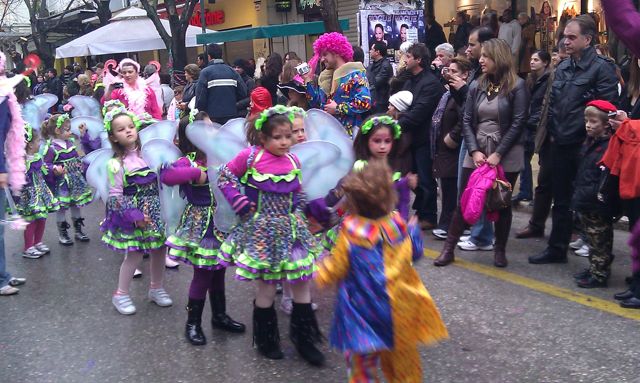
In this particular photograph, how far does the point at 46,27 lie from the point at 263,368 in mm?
33671

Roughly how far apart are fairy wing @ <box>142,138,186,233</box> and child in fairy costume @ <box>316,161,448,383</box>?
5.60ft

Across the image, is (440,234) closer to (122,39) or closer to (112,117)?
(112,117)

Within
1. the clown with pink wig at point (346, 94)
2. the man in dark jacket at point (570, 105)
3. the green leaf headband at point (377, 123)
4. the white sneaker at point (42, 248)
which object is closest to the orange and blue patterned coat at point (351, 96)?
the clown with pink wig at point (346, 94)

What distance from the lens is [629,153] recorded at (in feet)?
14.8

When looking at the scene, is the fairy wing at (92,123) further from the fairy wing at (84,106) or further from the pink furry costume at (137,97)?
the pink furry costume at (137,97)

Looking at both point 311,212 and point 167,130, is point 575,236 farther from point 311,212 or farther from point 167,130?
point 167,130

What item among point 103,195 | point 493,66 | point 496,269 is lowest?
point 496,269

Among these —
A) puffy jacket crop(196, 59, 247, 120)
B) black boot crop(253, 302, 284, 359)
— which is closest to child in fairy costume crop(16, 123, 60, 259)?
puffy jacket crop(196, 59, 247, 120)

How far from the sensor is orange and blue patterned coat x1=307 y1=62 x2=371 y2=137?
6531 millimetres

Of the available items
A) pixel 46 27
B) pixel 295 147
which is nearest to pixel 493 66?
pixel 295 147

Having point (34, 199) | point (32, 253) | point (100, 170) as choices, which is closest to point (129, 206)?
point (100, 170)

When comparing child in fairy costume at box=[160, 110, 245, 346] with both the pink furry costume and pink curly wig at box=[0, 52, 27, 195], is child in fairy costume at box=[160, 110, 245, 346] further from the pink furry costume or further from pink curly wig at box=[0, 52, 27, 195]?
the pink furry costume

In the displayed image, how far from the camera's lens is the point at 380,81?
8.80 m

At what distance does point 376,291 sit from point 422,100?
408 centimetres
